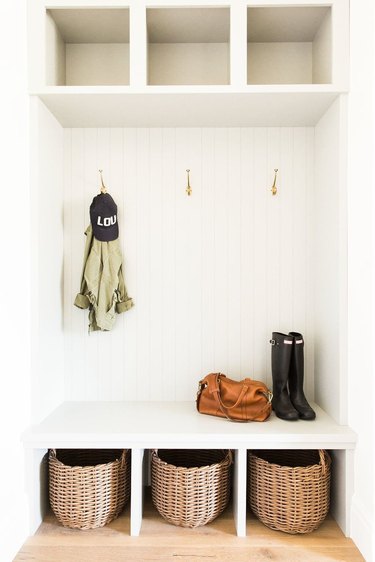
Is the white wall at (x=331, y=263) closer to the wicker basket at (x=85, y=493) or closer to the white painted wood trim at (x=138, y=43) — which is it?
the white painted wood trim at (x=138, y=43)

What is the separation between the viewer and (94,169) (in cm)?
251

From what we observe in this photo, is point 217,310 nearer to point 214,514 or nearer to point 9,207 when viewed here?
point 214,514

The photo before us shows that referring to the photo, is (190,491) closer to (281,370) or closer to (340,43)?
(281,370)

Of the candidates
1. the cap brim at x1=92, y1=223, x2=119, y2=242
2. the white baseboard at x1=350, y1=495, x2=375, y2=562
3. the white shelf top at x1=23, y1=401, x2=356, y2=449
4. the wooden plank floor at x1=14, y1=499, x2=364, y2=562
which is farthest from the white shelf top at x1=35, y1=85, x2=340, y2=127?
the wooden plank floor at x1=14, y1=499, x2=364, y2=562

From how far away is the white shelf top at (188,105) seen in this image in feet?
6.64

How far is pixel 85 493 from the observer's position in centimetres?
200

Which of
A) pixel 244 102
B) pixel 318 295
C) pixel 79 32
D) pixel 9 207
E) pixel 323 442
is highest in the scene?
pixel 79 32

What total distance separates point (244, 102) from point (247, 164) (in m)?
0.43

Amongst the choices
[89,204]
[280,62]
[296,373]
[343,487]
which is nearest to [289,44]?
[280,62]

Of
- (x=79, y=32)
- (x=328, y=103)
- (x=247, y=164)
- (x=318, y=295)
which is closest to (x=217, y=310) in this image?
(x=318, y=295)

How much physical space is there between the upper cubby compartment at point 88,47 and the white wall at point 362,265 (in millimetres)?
1105

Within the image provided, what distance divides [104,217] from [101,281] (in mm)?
340

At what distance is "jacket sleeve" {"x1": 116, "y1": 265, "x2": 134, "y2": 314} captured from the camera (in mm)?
2439

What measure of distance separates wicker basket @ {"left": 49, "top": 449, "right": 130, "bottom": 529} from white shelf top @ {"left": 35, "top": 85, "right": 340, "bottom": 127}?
165 centimetres
